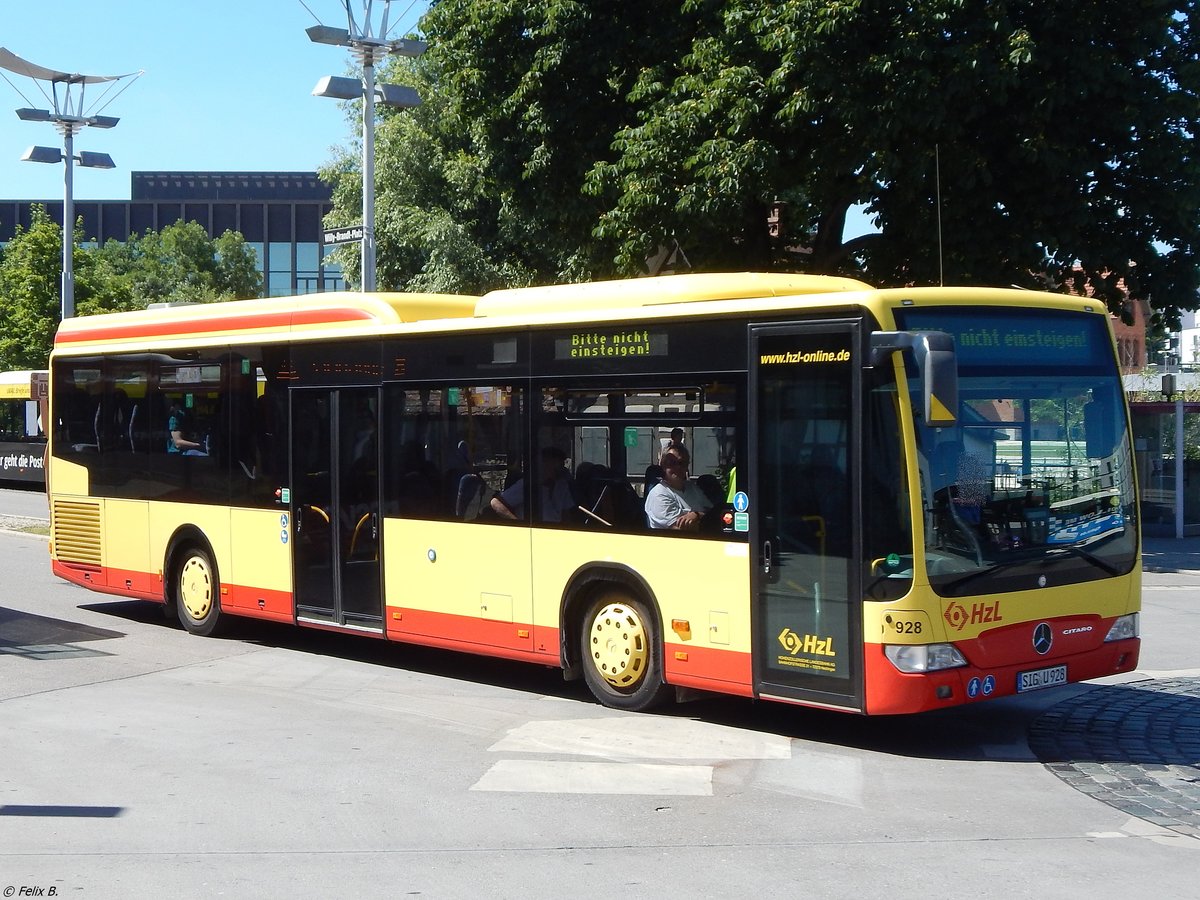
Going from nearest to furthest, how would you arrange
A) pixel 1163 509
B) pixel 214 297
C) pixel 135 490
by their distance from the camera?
pixel 135 490 < pixel 1163 509 < pixel 214 297

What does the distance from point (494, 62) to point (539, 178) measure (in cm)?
199

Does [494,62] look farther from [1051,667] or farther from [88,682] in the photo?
[1051,667]

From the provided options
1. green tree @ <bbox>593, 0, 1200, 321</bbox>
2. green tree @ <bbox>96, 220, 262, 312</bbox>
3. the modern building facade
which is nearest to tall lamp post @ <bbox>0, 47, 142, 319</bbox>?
green tree @ <bbox>593, 0, 1200, 321</bbox>

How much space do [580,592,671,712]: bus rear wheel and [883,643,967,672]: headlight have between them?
1965mm

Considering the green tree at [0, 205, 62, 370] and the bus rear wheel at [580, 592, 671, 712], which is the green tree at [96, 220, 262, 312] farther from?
the bus rear wheel at [580, 592, 671, 712]

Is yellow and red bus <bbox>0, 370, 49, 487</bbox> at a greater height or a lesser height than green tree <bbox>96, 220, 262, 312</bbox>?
lesser

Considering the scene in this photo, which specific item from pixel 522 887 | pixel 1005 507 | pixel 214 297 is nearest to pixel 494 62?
pixel 1005 507

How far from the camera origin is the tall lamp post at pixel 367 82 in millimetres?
19453

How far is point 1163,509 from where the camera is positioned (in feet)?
80.3

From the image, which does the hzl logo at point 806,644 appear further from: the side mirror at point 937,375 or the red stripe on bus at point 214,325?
the red stripe on bus at point 214,325

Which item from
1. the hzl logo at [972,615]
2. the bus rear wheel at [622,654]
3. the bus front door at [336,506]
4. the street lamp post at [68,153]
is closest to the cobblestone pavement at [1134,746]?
the hzl logo at [972,615]

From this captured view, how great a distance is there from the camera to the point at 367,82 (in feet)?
66.8

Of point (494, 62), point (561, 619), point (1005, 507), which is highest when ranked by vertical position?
point (494, 62)

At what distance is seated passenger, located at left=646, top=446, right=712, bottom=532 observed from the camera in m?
9.21
